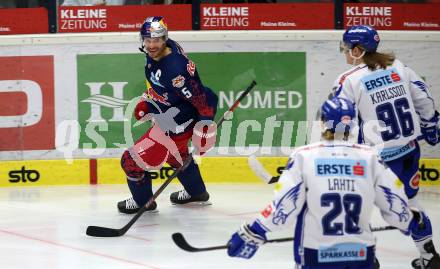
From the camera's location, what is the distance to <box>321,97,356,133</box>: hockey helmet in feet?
12.8

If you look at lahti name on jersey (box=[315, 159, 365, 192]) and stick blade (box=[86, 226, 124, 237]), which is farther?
stick blade (box=[86, 226, 124, 237])

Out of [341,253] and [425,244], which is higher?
[341,253]

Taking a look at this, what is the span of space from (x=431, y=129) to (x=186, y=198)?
2.62 metres

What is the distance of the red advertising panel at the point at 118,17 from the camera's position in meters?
8.62

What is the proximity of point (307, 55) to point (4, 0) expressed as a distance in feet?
8.43

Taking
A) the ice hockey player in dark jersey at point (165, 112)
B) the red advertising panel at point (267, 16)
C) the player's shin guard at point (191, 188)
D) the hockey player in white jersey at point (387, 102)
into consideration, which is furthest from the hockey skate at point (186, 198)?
the hockey player in white jersey at point (387, 102)

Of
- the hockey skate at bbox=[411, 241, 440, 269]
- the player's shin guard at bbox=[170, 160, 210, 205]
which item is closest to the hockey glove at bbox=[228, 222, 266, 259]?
the hockey skate at bbox=[411, 241, 440, 269]

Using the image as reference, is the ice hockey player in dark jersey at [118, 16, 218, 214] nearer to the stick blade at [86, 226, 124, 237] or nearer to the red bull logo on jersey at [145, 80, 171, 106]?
the red bull logo on jersey at [145, 80, 171, 106]

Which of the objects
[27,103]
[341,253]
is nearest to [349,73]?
[341,253]

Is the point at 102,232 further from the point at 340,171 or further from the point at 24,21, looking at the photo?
the point at 340,171

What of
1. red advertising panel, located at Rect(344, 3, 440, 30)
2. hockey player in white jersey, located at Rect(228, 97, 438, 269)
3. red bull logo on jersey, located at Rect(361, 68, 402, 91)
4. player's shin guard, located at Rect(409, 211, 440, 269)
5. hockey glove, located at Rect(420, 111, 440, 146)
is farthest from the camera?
red advertising panel, located at Rect(344, 3, 440, 30)

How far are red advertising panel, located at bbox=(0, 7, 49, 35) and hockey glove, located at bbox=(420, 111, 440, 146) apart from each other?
4081 mm

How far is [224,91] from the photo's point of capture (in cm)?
861

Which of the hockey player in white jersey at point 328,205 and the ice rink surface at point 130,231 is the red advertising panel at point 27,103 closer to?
the ice rink surface at point 130,231
